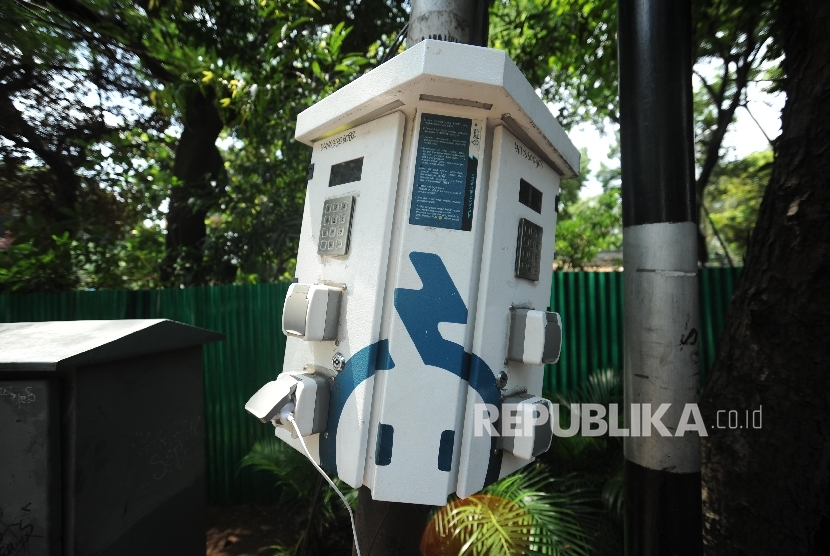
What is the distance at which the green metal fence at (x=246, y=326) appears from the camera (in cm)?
375

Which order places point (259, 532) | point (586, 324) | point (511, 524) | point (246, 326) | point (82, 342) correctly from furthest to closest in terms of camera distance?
point (246, 326) < point (586, 324) < point (259, 532) < point (511, 524) < point (82, 342)

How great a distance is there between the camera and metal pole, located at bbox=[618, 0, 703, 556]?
1.67 metres

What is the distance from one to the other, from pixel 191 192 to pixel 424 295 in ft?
16.0

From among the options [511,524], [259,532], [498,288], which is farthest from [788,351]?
[259,532]

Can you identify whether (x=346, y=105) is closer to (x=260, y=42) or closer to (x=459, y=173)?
(x=459, y=173)

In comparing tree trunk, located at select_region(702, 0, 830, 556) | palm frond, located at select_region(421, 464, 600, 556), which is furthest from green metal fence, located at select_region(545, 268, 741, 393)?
tree trunk, located at select_region(702, 0, 830, 556)

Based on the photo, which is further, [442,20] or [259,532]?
[259,532]

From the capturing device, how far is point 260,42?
15.9 feet

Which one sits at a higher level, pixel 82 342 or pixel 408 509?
pixel 82 342

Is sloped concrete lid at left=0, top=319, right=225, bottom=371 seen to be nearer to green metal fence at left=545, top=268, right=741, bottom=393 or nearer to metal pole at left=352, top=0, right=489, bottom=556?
metal pole at left=352, top=0, right=489, bottom=556

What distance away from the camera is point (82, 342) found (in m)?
1.72

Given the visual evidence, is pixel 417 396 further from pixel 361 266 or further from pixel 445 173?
pixel 445 173

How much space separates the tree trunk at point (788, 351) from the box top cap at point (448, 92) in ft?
3.86

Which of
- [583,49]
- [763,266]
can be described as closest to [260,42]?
[583,49]
